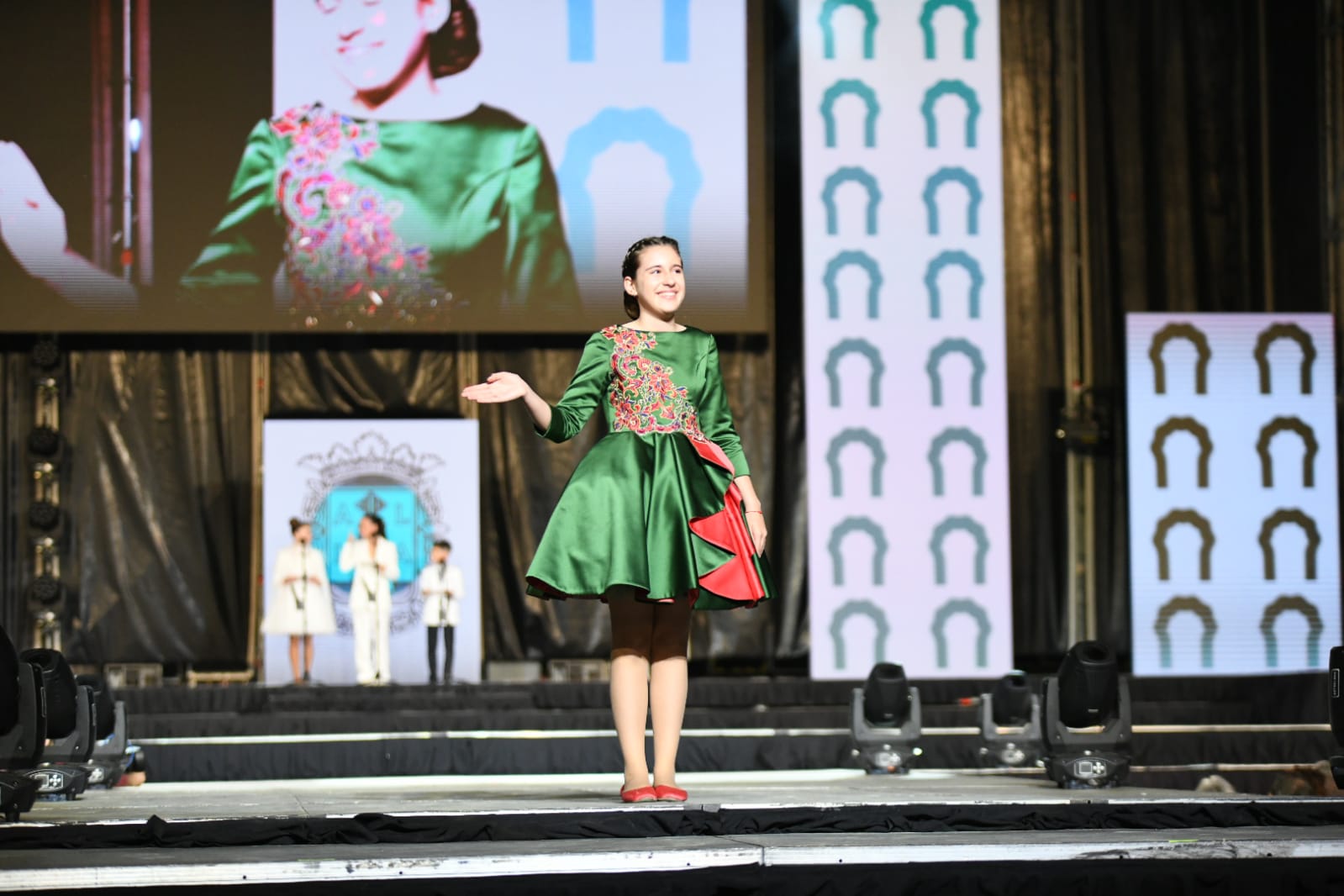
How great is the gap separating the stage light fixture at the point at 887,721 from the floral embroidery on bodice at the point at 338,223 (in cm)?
524

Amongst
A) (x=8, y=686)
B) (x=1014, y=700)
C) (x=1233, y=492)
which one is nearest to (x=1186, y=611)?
(x=1233, y=492)

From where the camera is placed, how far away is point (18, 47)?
9664mm

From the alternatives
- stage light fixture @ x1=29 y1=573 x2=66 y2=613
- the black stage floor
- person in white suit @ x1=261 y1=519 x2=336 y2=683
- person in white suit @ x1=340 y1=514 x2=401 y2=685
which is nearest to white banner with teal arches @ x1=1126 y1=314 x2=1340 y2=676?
the black stage floor

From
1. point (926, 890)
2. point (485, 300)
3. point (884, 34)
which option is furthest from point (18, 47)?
point (926, 890)

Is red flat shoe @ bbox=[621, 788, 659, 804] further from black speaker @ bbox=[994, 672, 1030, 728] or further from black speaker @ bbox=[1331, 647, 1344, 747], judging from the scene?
black speaker @ bbox=[994, 672, 1030, 728]

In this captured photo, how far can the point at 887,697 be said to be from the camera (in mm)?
5184

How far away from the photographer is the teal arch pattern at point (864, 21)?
402 inches

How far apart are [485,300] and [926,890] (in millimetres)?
7796

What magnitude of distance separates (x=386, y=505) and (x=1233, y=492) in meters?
5.04

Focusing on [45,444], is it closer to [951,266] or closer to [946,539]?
[946,539]

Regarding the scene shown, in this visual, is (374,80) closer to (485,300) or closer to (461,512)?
(485,300)

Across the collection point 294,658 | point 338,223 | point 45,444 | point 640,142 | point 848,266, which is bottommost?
point 294,658

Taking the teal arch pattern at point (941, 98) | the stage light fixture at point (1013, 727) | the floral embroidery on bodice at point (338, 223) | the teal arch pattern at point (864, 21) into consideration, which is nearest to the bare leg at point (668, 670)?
the stage light fixture at point (1013, 727)

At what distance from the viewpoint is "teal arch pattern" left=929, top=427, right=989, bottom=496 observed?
32.8ft
